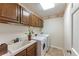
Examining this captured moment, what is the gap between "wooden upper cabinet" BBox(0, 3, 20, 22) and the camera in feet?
4.10

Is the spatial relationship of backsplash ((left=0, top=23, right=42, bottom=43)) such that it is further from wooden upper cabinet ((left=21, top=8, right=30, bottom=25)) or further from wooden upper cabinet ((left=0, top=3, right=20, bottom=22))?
wooden upper cabinet ((left=0, top=3, right=20, bottom=22))

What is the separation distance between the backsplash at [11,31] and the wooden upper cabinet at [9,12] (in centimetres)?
22

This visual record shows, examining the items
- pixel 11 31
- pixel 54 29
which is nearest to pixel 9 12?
pixel 11 31

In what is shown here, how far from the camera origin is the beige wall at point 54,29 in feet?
4.51

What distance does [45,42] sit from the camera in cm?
152

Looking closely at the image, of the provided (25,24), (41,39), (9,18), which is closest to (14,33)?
(25,24)

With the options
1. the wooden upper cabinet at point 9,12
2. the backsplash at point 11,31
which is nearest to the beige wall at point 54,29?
the backsplash at point 11,31

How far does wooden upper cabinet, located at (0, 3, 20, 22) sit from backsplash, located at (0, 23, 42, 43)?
22cm

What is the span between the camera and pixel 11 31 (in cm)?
175

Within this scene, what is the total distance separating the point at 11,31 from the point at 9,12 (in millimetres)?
455

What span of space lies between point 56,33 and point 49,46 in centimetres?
25

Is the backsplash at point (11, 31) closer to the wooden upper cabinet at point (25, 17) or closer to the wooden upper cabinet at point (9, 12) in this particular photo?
the wooden upper cabinet at point (25, 17)

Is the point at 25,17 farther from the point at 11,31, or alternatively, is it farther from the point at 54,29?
the point at 54,29

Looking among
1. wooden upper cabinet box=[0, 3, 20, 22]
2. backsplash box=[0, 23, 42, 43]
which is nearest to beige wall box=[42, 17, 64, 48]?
backsplash box=[0, 23, 42, 43]
